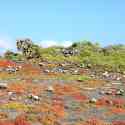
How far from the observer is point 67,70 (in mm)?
60062

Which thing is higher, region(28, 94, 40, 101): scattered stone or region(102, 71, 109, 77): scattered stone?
region(102, 71, 109, 77): scattered stone

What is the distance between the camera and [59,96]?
39188 mm

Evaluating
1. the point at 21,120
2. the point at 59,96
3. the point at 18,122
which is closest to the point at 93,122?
the point at 21,120

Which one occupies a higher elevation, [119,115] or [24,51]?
[24,51]

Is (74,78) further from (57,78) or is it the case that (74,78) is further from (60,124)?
(60,124)

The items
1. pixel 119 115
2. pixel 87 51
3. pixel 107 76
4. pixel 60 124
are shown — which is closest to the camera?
pixel 60 124

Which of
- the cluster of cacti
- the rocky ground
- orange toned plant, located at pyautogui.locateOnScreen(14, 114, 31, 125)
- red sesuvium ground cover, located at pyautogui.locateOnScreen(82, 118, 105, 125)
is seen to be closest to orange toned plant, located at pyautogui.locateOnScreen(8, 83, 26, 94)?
the rocky ground

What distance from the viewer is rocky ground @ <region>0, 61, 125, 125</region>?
29.8 metres

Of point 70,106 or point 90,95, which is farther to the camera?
point 90,95

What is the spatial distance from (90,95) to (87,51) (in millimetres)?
36610

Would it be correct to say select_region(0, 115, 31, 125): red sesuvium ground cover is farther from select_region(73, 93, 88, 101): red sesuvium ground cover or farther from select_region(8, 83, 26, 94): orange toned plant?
select_region(73, 93, 88, 101): red sesuvium ground cover

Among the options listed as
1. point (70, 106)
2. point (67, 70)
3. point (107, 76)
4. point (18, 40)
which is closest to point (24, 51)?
point (18, 40)

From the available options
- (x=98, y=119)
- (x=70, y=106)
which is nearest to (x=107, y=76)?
(x=70, y=106)

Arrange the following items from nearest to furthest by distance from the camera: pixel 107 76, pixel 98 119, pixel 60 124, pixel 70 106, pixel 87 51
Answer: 1. pixel 60 124
2. pixel 98 119
3. pixel 70 106
4. pixel 107 76
5. pixel 87 51
